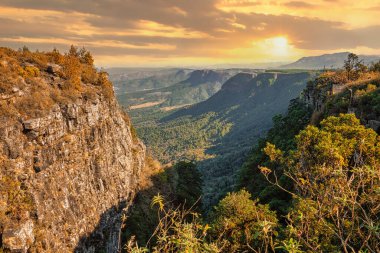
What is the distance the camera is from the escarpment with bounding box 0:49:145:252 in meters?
34.4

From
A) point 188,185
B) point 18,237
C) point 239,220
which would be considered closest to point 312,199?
point 239,220

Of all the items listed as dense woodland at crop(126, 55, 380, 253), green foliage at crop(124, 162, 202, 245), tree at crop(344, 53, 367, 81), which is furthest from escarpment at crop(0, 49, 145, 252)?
tree at crop(344, 53, 367, 81)

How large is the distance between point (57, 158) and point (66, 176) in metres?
2.89

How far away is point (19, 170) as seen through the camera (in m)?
35.5

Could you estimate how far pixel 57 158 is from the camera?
41219mm

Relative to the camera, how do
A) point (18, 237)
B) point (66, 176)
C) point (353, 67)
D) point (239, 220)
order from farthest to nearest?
point (353, 67) < point (66, 176) < point (18, 237) < point (239, 220)

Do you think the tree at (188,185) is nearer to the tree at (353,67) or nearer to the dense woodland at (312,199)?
the dense woodland at (312,199)

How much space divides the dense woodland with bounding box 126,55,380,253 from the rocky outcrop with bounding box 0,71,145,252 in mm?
9486

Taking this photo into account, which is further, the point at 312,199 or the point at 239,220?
the point at 239,220

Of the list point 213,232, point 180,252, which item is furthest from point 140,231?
point 180,252

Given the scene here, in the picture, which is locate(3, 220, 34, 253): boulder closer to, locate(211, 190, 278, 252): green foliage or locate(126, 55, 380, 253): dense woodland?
locate(126, 55, 380, 253): dense woodland

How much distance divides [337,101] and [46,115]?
4401 centimetres

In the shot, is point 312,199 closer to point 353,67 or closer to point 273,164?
point 273,164

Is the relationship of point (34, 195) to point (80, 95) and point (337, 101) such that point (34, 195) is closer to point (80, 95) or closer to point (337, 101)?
point (80, 95)
